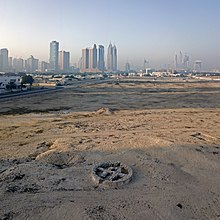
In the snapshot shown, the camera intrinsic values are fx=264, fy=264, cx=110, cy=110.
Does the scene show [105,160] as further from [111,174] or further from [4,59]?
[4,59]

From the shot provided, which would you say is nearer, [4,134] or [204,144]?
[204,144]

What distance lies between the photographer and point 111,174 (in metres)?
9.84

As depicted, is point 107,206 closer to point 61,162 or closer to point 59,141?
point 61,162

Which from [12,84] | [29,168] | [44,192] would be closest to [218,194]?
[44,192]

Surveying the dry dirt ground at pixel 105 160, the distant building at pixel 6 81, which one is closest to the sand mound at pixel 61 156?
the dry dirt ground at pixel 105 160

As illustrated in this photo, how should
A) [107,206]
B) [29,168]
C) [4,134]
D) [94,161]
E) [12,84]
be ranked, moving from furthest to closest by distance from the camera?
[12,84], [4,134], [94,161], [29,168], [107,206]

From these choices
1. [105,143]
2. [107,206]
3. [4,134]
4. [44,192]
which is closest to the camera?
[107,206]

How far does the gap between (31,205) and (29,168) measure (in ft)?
8.77

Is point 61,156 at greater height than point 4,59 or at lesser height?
lesser

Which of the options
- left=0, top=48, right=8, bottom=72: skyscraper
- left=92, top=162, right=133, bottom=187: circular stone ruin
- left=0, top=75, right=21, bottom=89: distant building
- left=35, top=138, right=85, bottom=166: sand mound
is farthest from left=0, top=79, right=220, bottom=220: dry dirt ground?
left=0, top=48, right=8, bottom=72: skyscraper

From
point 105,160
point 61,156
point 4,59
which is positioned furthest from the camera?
point 4,59

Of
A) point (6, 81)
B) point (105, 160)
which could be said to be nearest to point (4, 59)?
point (6, 81)

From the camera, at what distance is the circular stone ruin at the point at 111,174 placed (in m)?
9.20

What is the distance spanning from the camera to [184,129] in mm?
17953
